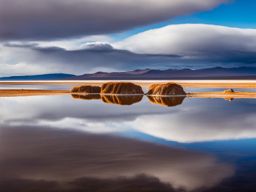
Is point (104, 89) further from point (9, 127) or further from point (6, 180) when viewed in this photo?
point (6, 180)

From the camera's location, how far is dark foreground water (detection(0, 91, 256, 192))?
31.7 ft

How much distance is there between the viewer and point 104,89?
1982 inches

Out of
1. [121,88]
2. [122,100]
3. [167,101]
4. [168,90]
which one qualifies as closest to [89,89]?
[121,88]

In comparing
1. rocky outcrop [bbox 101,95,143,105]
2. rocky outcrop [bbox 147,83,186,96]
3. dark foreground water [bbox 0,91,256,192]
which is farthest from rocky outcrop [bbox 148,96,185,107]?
dark foreground water [bbox 0,91,256,192]

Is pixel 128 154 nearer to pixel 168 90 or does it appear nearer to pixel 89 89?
pixel 168 90

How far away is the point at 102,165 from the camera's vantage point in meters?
11.7

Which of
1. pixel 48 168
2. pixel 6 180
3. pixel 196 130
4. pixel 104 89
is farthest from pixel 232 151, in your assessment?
pixel 104 89

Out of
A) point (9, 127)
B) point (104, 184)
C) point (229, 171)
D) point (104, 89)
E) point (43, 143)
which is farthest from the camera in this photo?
point (104, 89)

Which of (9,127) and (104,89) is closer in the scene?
(9,127)

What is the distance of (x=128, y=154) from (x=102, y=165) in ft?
5.96

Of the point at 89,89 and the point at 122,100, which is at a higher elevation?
the point at 89,89

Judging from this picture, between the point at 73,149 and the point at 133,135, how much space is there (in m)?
3.92

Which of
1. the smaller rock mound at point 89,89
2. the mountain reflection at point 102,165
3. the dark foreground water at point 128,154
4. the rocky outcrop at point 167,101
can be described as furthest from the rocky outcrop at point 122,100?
the mountain reflection at point 102,165

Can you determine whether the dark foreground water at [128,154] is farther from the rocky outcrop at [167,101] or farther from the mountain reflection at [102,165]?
the rocky outcrop at [167,101]
